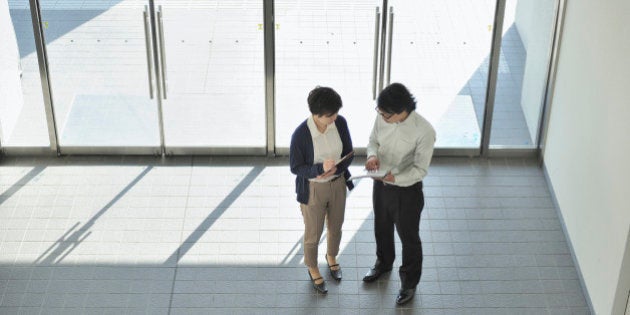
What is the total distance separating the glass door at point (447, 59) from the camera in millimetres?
7359

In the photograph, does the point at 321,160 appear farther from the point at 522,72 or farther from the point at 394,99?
the point at 522,72

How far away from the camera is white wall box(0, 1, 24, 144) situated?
287 inches

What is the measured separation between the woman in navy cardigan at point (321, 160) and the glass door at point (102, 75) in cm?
229

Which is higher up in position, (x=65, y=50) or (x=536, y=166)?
(x=65, y=50)

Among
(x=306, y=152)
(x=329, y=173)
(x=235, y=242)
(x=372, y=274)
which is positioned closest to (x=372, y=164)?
(x=329, y=173)

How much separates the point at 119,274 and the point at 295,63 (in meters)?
2.31

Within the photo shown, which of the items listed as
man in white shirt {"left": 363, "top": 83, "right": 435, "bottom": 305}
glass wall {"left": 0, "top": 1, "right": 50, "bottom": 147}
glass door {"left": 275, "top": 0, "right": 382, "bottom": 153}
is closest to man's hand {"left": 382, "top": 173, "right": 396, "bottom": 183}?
man in white shirt {"left": 363, "top": 83, "right": 435, "bottom": 305}

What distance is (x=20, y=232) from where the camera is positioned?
679cm

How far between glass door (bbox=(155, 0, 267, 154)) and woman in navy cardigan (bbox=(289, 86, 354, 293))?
1974 millimetres

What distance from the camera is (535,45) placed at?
24.5ft

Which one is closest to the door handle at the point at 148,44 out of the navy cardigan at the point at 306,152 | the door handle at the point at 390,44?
the door handle at the point at 390,44

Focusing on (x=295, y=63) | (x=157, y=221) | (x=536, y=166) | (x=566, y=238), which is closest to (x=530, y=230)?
(x=566, y=238)

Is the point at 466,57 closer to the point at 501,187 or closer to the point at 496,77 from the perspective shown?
the point at 496,77

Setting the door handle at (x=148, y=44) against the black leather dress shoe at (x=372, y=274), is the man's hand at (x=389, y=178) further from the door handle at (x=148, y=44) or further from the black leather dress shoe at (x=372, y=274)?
the door handle at (x=148, y=44)
